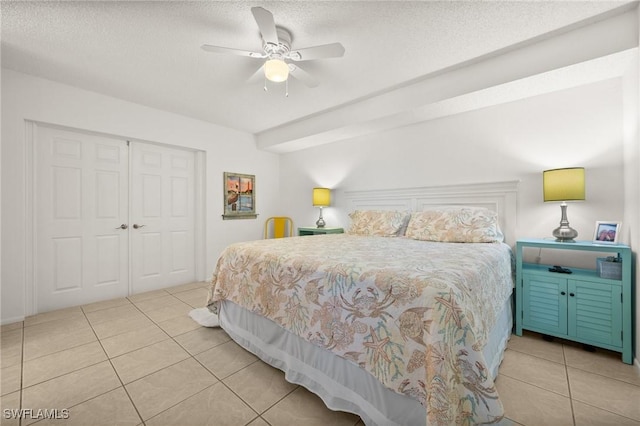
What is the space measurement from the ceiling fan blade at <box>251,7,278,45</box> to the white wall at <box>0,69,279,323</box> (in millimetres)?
2509

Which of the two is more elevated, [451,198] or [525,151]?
[525,151]

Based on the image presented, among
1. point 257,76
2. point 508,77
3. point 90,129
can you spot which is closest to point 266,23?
point 257,76

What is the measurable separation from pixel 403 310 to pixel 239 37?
226 centimetres

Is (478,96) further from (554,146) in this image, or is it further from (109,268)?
(109,268)

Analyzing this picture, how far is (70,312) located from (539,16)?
16.4ft

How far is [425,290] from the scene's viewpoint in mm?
1119

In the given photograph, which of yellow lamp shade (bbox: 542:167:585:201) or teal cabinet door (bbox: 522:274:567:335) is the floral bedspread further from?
yellow lamp shade (bbox: 542:167:585:201)

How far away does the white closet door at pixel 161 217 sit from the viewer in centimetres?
350

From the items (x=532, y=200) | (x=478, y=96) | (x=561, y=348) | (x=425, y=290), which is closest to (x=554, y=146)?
(x=532, y=200)

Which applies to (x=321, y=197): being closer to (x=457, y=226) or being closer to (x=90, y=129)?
(x=457, y=226)

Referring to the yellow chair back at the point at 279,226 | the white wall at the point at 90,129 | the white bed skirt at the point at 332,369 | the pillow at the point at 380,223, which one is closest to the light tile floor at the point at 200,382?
the white bed skirt at the point at 332,369

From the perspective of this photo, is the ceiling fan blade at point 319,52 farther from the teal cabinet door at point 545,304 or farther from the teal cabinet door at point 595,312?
the teal cabinet door at point 595,312

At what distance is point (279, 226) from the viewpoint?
486 cm

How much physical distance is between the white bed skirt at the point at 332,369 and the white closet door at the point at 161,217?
209cm
